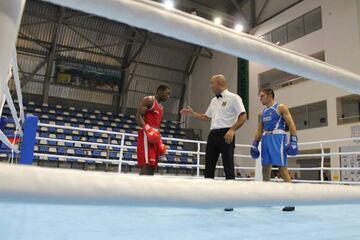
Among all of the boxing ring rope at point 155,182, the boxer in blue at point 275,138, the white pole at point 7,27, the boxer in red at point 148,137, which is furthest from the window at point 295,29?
the white pole at point 7,27

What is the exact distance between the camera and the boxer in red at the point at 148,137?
2.52 meters

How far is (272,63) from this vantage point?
2.75 ft

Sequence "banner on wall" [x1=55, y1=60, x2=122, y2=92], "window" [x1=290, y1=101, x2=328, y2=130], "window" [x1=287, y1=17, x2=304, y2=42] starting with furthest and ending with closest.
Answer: "banner on wall" [x1=55, y1=60, x2=122, y2=92] → "window" [x1=287, y1=17, x2=304, y2=42] → "window" [x1=290, y1=101, x2=328, y2=130]

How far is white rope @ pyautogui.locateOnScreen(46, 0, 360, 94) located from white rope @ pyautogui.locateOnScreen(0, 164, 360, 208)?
0.91 ft

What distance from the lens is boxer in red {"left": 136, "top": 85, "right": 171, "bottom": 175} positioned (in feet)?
8.27

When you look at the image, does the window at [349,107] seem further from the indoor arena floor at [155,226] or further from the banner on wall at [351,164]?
the indoor arena floor at [155,226]

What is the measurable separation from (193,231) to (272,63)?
34.2 inches

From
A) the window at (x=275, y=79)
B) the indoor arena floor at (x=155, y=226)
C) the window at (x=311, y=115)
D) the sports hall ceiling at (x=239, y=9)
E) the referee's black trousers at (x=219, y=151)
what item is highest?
the sports hall ceiling at (x=239, y=9)

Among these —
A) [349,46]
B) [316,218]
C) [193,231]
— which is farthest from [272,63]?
[349,46]

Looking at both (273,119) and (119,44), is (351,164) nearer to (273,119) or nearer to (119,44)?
(273,119)

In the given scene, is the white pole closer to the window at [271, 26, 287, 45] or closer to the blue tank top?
the blue tank top

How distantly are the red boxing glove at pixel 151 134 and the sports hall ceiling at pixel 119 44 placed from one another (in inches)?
325

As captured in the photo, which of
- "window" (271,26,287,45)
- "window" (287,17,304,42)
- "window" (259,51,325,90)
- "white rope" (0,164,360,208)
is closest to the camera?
"white rope" (0,164,360,208)

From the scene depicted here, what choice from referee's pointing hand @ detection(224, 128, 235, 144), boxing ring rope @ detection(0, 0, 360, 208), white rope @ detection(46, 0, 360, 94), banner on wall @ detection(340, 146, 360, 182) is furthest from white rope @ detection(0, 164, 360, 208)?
banner on wall @ detection(340, 146, 360, 182)
